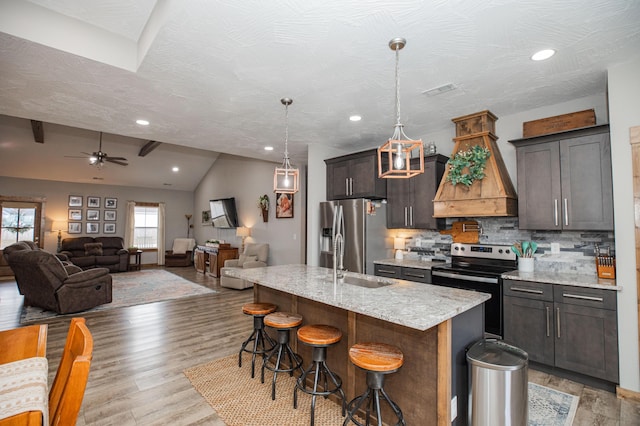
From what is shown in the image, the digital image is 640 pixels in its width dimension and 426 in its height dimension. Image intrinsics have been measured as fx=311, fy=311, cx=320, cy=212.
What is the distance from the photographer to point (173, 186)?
11.3 metres

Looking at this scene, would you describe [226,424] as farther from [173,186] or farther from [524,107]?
[173,186]

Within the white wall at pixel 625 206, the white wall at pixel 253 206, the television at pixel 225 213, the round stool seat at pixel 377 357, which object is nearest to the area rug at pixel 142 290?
the white wall at pixel 253 206

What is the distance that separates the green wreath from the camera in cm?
355

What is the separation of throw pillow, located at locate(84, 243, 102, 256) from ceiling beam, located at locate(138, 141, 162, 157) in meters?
2.91

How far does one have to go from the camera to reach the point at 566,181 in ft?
10.2

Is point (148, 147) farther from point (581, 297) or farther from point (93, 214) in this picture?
point (581, 297)

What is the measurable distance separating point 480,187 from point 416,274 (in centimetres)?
130

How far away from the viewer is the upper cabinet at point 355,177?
4582 millimetres

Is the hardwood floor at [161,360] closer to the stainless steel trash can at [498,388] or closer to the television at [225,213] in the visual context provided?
the stainless steel trash can at [498,388]

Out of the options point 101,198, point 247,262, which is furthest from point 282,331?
point 101,198

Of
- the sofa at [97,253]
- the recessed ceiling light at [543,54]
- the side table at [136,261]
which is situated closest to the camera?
the recessed ceiling light at [543,54]

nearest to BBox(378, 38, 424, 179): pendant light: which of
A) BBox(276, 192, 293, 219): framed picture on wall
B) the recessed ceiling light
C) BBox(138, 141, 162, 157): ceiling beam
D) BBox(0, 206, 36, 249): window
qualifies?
the recessed ceiling light

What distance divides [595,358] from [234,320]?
4.18 metres

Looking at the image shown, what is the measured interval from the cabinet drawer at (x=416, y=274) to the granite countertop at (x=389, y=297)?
4.19 feet
